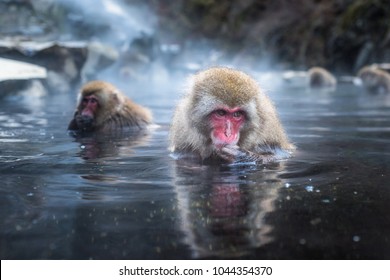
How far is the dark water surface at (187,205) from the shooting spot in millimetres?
2236

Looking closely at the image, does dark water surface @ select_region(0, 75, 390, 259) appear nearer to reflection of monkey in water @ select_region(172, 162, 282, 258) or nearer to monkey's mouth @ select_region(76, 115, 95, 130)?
reflection of monkey in water @ select_region(172, 162, 282, 258)

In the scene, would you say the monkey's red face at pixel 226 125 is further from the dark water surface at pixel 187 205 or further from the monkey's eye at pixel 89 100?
the monkey's eye at pixel 89 100

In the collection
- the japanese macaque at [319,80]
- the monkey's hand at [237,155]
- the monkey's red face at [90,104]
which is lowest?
A: the monkey's hand at [237,155]

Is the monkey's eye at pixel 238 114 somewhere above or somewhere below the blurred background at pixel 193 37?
below

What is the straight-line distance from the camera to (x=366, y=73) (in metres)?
15.2

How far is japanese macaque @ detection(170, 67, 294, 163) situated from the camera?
156 inches

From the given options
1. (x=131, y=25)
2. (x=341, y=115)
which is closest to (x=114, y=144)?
(x=341, y=115)

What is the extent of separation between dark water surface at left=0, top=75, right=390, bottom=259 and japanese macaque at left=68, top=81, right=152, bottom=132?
1484 millimetres

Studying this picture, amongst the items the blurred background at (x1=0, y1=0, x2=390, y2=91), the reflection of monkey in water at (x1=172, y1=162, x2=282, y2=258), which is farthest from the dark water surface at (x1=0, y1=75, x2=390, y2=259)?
the blurred background at (x1=0, y1=0, x2=390, y2=91)

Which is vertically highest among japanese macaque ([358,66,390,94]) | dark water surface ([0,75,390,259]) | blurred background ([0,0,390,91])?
blurred background ([0,0,390,91])

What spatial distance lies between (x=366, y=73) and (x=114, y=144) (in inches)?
428

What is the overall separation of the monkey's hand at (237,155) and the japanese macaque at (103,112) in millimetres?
3196

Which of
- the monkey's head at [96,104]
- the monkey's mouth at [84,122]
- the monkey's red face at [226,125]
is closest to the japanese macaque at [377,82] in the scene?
the monkey's head at [96,104]
